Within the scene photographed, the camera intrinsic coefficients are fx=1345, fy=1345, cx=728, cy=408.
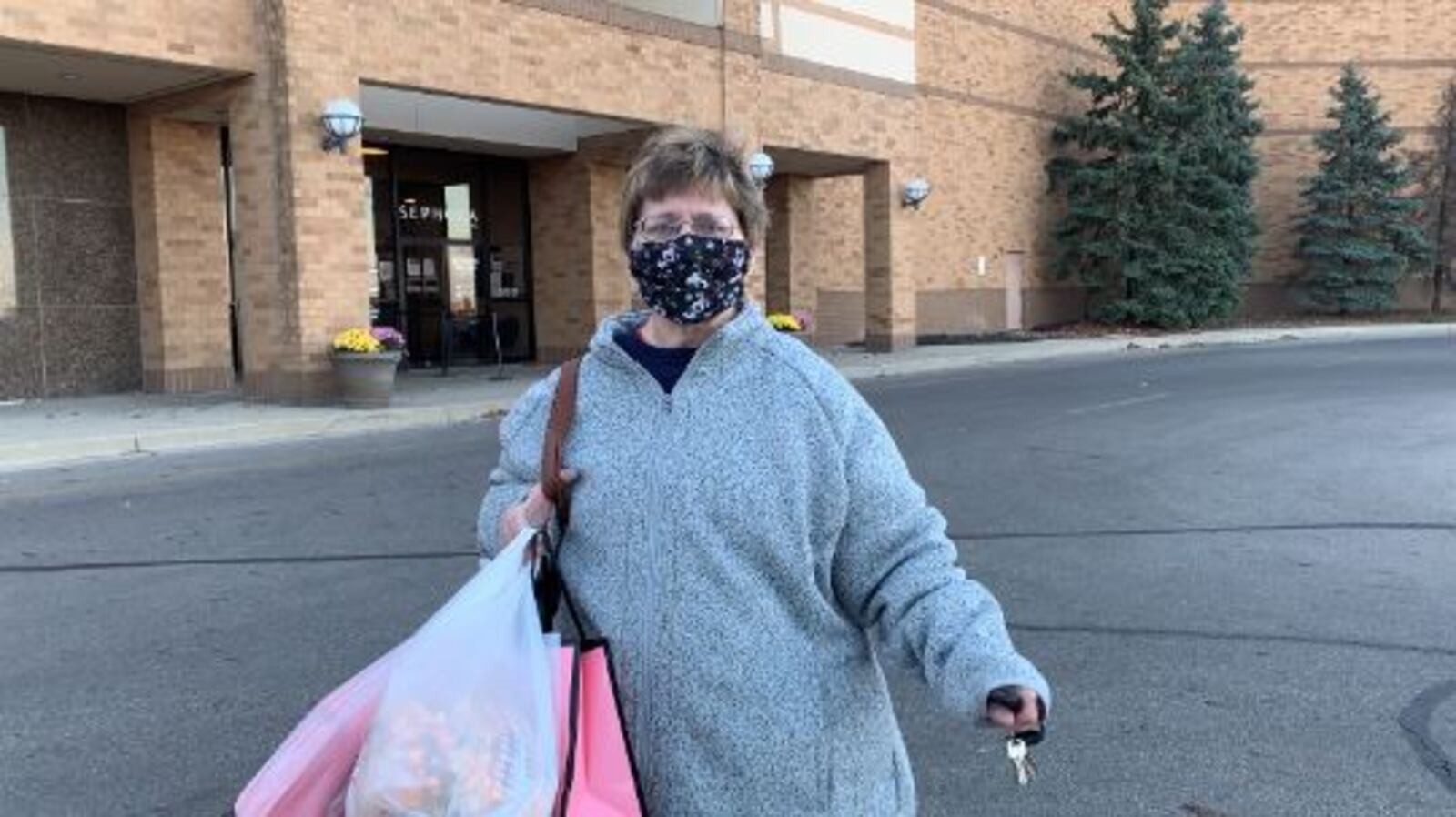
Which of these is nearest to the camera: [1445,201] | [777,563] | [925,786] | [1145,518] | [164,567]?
[777,563]

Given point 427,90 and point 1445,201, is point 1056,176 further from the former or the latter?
point 427,90

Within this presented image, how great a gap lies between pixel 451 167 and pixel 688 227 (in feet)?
74.1

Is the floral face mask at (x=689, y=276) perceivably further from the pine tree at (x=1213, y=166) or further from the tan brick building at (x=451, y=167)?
the pine tree at (x=1213, y=166)

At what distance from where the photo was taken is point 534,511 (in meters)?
2.13

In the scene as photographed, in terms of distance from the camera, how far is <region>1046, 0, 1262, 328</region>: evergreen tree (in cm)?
3456

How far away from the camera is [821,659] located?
82.0 inches

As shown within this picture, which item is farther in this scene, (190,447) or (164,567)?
(190,447)

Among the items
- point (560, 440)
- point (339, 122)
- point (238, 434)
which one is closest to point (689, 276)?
point (560, 440)

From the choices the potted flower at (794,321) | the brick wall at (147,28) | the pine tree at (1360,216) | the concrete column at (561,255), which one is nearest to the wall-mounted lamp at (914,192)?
the potted flower at (794,321)

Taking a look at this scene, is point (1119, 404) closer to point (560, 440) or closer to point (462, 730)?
point (560, 440)

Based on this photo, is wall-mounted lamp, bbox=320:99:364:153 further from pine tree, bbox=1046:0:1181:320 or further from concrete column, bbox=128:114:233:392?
pine tree, bbox=1046:0:1181:320

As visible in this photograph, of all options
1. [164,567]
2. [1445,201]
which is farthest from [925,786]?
[1445,201]

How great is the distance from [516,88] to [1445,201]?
3369cm

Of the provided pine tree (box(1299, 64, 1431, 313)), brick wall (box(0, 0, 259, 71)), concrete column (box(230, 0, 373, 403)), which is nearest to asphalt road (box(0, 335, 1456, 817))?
concrete column (box(230, 0, 373, 403))
